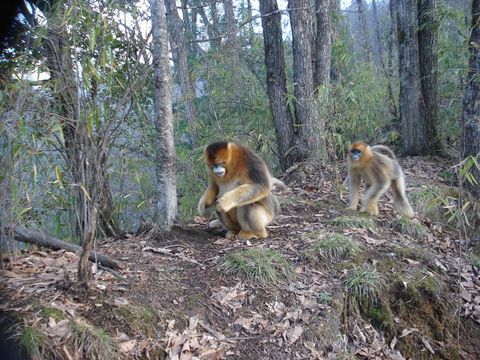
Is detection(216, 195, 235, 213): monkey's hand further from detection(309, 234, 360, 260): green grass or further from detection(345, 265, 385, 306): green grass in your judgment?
detection(345, 265, 385, 306): green grass

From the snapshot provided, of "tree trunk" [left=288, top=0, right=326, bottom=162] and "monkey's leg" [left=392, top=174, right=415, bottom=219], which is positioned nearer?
"monkey's leg" [left=392, top=174, right=415, bottom=219]

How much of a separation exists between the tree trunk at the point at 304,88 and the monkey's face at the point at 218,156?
337 cm

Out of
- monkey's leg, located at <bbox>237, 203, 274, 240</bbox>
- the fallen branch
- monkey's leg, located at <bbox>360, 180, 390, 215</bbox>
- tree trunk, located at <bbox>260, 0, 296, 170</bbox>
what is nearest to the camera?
the fallen branch

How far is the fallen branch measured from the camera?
12.3 ft

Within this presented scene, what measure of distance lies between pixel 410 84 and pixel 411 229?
446cm

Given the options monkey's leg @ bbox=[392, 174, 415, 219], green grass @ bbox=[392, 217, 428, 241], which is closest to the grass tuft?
green grass @ bbox=[392, 217, 428, 241]

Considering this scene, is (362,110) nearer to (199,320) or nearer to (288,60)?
(288,60)

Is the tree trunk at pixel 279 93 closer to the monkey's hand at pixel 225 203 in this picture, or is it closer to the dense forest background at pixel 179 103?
the dense forest background at pixel 179 103

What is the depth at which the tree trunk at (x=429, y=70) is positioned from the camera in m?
9.24

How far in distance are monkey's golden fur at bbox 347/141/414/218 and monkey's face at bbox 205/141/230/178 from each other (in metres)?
2.35

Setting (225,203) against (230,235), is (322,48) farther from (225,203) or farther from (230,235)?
(225,203)

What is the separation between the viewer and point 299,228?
564 centimetres

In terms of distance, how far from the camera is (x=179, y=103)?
833 centimetres

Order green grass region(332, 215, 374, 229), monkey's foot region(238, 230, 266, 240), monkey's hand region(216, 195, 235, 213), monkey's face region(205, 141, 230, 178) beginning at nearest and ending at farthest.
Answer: monkey's face region(205, 141, 230, 178)
monkey's hand region(216, 195, 235, 213)
monkey's foot region(238, 230, 266, 240)
green grass region(332, 215, 374, 229)
